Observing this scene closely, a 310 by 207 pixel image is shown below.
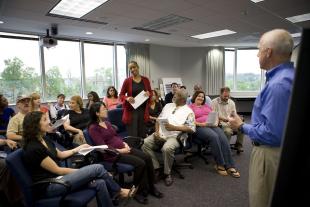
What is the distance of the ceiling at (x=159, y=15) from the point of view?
3787 millimetres

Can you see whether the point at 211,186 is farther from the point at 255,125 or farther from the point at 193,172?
the point at 255,125

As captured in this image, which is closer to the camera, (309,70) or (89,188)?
(309,70)

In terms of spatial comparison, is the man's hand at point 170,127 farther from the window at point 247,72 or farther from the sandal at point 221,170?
the window at point 247,72

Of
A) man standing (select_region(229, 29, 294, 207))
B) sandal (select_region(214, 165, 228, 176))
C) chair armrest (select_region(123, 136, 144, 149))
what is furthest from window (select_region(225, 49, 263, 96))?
man standing (select_region(229, 29, 294, 207))

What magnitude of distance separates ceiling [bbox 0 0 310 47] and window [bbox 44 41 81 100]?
0.62m

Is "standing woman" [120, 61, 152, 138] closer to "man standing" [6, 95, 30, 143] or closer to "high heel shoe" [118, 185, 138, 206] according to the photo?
"high heel shoe" [118, 185, 138, 206]

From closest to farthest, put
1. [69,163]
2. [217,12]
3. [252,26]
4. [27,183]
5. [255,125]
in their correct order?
[255,125], [27,183], [69,163], [217,12], [252,26]

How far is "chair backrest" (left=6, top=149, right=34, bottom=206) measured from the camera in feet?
5.41

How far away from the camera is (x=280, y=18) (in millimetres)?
4805

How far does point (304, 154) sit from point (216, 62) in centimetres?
916

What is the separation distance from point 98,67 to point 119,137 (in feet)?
16.4

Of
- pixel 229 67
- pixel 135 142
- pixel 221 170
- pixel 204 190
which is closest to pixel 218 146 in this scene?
pixel 221 170

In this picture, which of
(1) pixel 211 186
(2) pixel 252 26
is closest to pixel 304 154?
(1) pixel 211 186

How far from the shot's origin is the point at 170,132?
3275 mm
